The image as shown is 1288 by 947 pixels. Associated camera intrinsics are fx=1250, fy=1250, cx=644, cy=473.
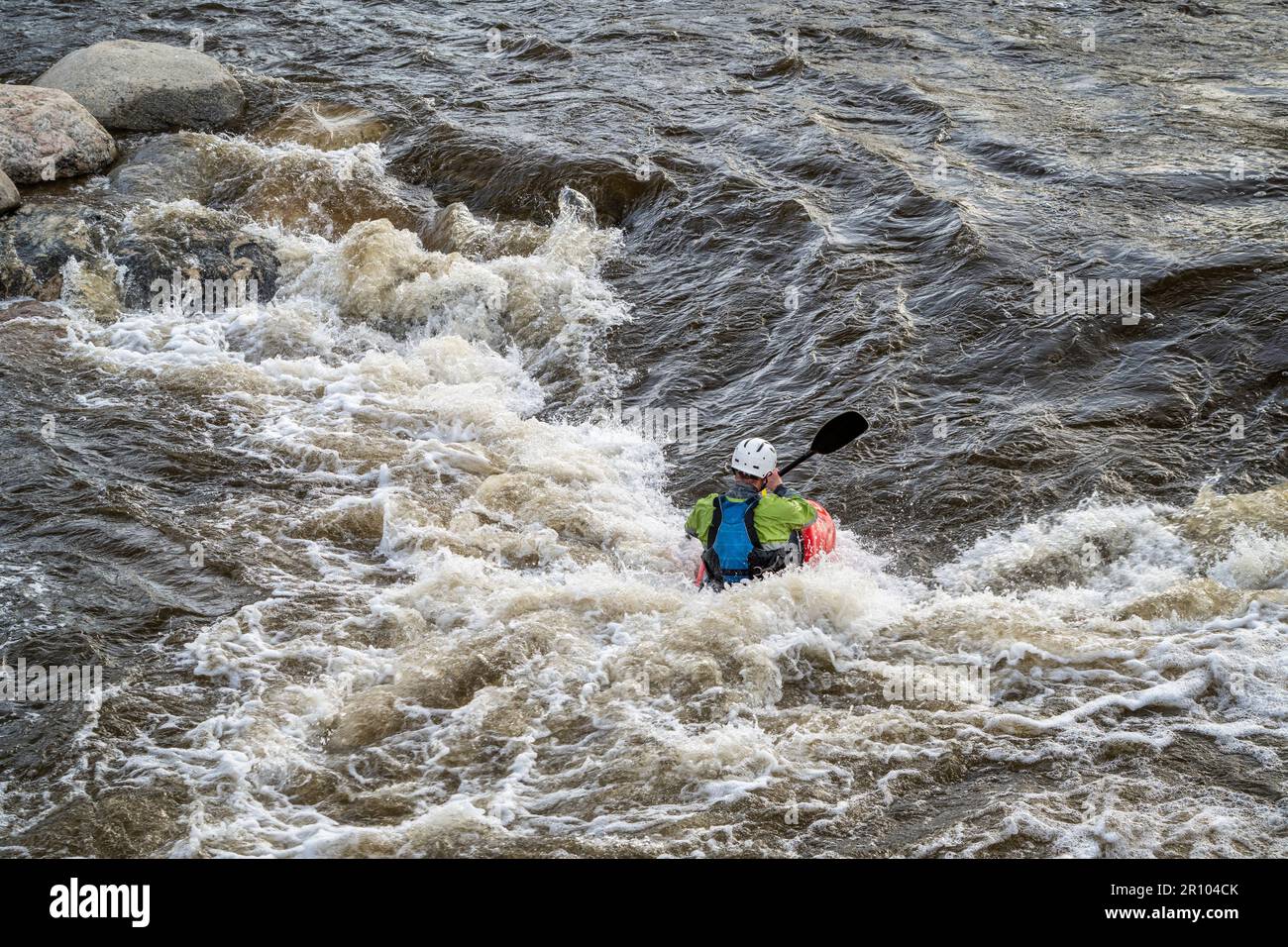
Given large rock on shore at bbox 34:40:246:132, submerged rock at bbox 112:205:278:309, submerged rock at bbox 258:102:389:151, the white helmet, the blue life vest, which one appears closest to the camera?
the blue life vest

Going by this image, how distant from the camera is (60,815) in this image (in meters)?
5.63

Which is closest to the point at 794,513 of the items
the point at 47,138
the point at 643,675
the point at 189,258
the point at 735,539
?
the point at 735,539

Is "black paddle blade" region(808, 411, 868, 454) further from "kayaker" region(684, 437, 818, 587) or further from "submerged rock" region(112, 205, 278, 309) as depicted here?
"submerged rock" region(112, 205, 278, 309)

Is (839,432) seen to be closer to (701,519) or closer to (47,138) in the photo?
(701,519)

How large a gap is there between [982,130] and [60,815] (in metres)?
10.4

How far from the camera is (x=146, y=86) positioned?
45.3 ft

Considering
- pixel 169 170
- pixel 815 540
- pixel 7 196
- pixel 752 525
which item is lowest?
pixel 815 540

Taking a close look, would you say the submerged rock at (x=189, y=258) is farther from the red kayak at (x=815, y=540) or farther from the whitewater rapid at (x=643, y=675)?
the red kayak at (x=815, y=540)

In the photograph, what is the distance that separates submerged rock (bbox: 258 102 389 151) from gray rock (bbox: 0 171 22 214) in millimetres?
2762

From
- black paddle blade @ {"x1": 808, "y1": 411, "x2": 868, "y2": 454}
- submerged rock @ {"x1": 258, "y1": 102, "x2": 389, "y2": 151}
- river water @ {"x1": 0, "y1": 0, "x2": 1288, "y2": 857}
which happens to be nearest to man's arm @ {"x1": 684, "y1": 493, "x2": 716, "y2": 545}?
river water @ {"x1": 0, "y1": 0, "x2": 1288, "y2": 857}

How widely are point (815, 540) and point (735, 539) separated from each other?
0.52m

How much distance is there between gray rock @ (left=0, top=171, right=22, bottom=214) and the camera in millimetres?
11836
